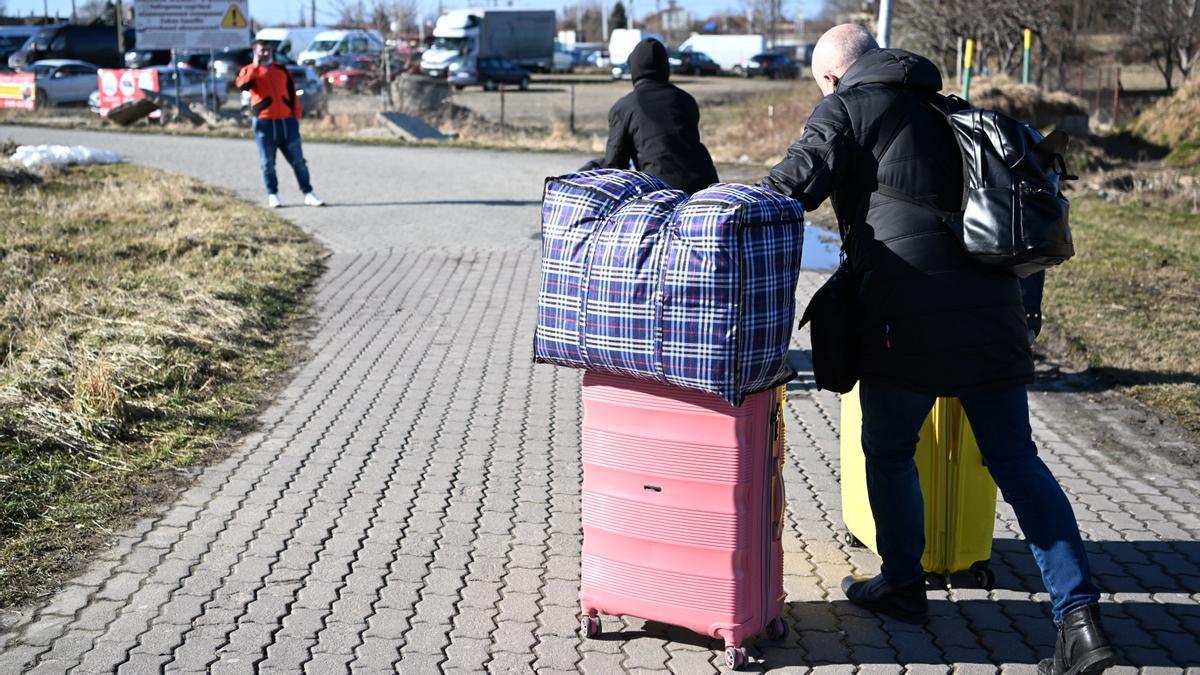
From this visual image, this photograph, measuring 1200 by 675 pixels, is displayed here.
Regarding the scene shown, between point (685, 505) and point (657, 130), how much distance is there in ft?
10.6

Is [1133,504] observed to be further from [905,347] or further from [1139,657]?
[905,347]

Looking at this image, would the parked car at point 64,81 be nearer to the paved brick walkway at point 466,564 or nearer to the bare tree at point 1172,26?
the bare tree at point 1172,26

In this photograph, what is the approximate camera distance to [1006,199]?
3.64 metres

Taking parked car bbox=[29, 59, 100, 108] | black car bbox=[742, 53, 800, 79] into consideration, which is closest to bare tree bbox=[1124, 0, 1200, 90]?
parked car bbox=[29, 59, 100, 108]

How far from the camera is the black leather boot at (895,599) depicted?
4191 mm

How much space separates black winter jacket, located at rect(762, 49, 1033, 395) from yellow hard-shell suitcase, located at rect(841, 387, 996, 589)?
54 cm

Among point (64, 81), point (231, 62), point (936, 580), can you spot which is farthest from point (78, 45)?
point (936, 580)

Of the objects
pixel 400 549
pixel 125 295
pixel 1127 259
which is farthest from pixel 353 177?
pixel 400 549

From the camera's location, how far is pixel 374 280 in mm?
10820

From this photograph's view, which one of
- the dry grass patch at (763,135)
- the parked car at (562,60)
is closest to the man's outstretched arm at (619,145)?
the dry grass patch at (763,135)

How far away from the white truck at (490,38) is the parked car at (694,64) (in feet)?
22.4

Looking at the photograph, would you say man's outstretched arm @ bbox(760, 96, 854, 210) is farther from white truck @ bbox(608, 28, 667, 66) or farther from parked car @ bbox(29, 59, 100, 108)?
white truck @ bbox(608, 28, 667, 66)

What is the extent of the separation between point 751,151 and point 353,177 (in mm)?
8030

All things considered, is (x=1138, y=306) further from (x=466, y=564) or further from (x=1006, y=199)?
(x=466, y=564)
